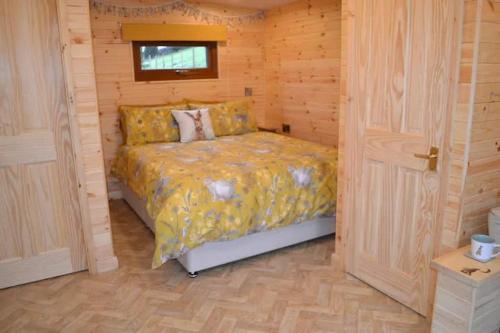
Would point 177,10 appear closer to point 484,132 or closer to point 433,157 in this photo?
point 433,157

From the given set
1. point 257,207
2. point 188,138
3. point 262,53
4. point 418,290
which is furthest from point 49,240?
point 262,53

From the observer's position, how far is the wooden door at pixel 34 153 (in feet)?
8.04

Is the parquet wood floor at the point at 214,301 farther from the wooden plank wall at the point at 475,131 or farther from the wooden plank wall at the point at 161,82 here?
the wooden plank wall at the point at 161,82

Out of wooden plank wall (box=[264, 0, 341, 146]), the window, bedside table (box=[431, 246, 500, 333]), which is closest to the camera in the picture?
bedside table (box=[431, 246, 500, 333])

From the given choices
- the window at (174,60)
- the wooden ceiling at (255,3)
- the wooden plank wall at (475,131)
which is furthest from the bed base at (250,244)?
the wooden ceiling at (255,3)

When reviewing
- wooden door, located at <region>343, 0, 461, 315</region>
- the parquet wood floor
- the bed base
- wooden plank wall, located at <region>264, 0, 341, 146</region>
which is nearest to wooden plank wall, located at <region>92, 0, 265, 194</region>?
wooden plank wall, located at <region>264, 0, 341, 146</region>

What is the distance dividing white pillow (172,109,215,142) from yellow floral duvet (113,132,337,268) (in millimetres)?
443

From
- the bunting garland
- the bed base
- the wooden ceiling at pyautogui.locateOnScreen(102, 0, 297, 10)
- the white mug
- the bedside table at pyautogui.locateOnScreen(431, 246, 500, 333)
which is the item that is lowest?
the bed base

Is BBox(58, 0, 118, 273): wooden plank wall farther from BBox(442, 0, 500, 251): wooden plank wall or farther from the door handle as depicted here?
BBox(442, 0, 500, 251): wooden plank wall

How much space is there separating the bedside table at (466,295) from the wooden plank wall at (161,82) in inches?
135

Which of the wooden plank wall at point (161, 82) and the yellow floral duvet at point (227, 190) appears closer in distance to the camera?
the yellow floral duvet at point (227, 190)

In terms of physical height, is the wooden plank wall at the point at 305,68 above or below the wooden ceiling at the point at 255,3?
below

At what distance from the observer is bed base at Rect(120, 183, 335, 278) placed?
2.73 meters

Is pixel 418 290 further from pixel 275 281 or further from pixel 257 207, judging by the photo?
pixel 257 207
